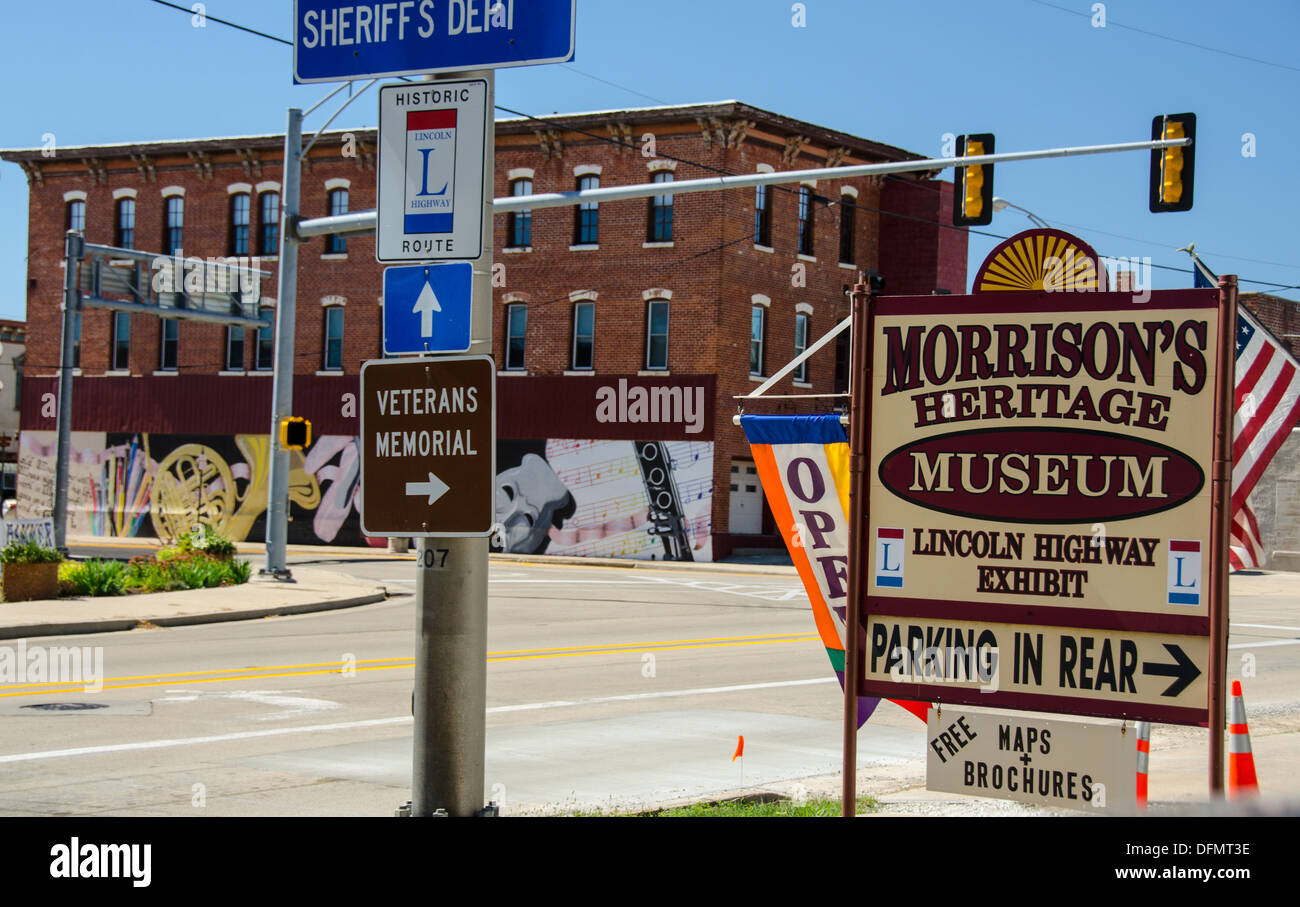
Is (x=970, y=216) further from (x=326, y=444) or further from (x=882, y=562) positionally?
(x=326, y=444)

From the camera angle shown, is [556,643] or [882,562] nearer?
[882,562]

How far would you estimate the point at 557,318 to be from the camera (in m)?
39.3

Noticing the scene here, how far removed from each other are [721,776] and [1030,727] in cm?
420

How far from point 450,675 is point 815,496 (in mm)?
2342

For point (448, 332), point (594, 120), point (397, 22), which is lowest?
point (448, 332)

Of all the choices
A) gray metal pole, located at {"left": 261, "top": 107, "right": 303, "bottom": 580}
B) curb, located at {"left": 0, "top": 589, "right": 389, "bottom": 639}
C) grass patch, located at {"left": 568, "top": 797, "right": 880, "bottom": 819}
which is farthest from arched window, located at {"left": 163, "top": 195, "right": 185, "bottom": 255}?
grass patch, located at {"left": 568, "top": 797, "right": 880, "bottom": 819}

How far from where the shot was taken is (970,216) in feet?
60.0

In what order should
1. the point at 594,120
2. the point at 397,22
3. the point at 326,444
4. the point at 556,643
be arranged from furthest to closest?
A: 1. the point at 326,444
2. the point at 594,120
3. the point at 556,643
4. the point at 397,22

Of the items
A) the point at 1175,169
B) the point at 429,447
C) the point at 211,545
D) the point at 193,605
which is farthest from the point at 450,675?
the point at 211,545

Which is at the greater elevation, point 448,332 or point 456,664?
point 448,332


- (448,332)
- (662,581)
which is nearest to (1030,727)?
(448,332)

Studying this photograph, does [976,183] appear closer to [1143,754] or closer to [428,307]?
[1143,754]

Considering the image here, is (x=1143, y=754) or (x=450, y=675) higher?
(x=450, y=675)
